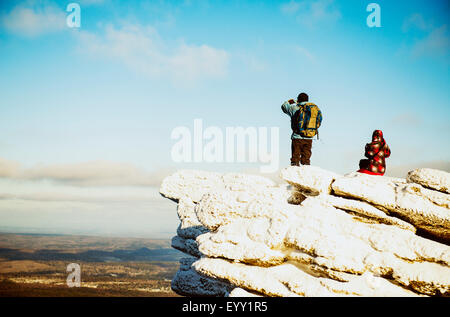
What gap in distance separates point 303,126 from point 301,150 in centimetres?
144

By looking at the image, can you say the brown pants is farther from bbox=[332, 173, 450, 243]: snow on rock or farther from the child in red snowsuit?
bbox=[332, 173, 450, 243]: snow on rock

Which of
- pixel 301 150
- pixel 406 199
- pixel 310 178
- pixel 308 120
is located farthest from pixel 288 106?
pixel 406 199

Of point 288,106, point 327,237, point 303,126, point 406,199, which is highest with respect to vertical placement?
point 288,106

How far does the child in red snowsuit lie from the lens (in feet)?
57.2

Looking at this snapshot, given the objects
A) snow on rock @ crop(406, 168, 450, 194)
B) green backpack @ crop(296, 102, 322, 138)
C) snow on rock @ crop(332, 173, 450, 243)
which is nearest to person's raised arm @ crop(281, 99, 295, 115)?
green backpack @ crop(296, 102, 322, 138)

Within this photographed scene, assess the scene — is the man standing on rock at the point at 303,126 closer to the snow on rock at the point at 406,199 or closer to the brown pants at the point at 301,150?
the brown pants at the point at 301,150

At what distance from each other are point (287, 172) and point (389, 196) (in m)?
4.74

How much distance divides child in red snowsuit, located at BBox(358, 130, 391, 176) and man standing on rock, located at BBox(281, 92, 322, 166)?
300cm

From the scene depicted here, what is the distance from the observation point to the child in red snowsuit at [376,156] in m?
17.4

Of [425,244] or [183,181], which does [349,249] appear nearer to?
[425,244]

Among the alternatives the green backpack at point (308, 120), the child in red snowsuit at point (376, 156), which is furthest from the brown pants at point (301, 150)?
the child in red snowsuit at point (376, 156)

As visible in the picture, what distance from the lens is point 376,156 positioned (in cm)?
1742

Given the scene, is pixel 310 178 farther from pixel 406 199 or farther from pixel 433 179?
pixel 433 179

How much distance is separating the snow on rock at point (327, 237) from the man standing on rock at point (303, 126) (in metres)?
2.63
